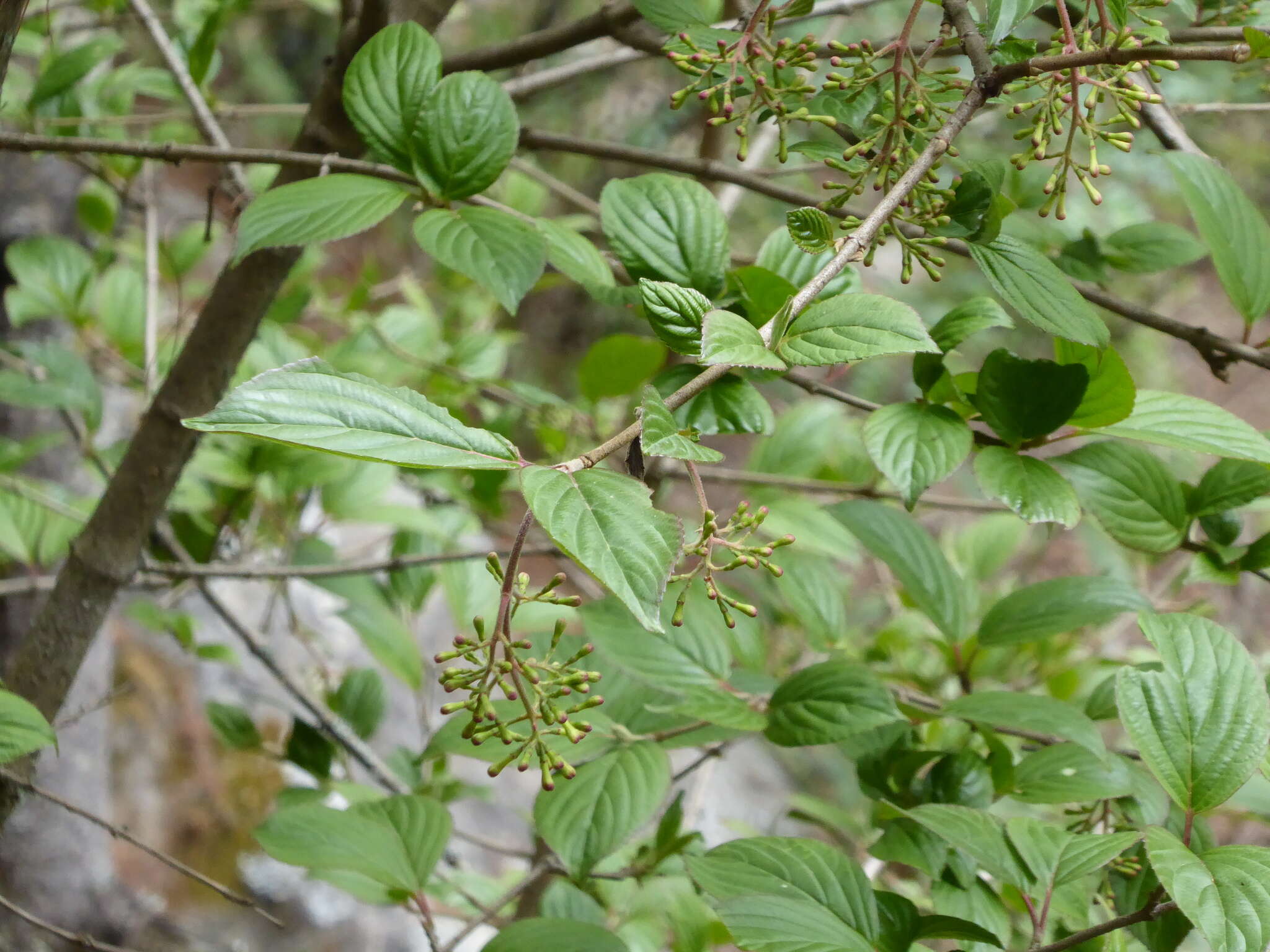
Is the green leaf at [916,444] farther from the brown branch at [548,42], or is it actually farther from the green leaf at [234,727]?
the green leaf at [234,727]

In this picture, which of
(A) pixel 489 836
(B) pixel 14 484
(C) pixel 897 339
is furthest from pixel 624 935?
(A) pixel 489 836

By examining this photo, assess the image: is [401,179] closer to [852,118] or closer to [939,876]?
[852,118]

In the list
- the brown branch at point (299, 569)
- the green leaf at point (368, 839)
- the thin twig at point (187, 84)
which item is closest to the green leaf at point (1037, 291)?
the brown branch at point (299, 569)

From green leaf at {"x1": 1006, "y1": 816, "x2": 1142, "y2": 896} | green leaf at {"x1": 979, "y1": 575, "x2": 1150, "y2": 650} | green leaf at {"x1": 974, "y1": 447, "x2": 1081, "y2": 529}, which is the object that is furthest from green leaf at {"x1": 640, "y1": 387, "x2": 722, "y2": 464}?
green leaf at {"x1": 979, "y1": 575, "x2": 1150, "y2": 650}

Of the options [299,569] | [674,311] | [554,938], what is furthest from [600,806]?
[299,569]

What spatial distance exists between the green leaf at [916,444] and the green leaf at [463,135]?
0.31 meters

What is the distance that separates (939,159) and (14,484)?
103 cm

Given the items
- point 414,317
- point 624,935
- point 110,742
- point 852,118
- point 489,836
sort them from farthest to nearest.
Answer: point 489,836 < point 110,742 < point 414,317 < point 624,935 < point 852,118

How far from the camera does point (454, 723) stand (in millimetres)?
713

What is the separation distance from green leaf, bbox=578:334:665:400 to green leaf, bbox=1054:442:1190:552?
403 mm

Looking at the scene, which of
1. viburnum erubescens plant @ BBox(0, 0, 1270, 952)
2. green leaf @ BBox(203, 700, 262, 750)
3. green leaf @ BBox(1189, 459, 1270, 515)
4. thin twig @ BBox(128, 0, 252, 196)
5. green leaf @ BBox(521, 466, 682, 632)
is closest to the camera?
green leaf @ BBox(521, 466, 682, 632)

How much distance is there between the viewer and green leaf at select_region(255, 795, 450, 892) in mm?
675

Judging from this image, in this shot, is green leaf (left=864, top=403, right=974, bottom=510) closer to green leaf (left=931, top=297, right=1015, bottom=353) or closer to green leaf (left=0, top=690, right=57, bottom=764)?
green leaf (left=931, top=297, right=1015, bottom=353)

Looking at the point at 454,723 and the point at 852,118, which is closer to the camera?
the point at 852,118
